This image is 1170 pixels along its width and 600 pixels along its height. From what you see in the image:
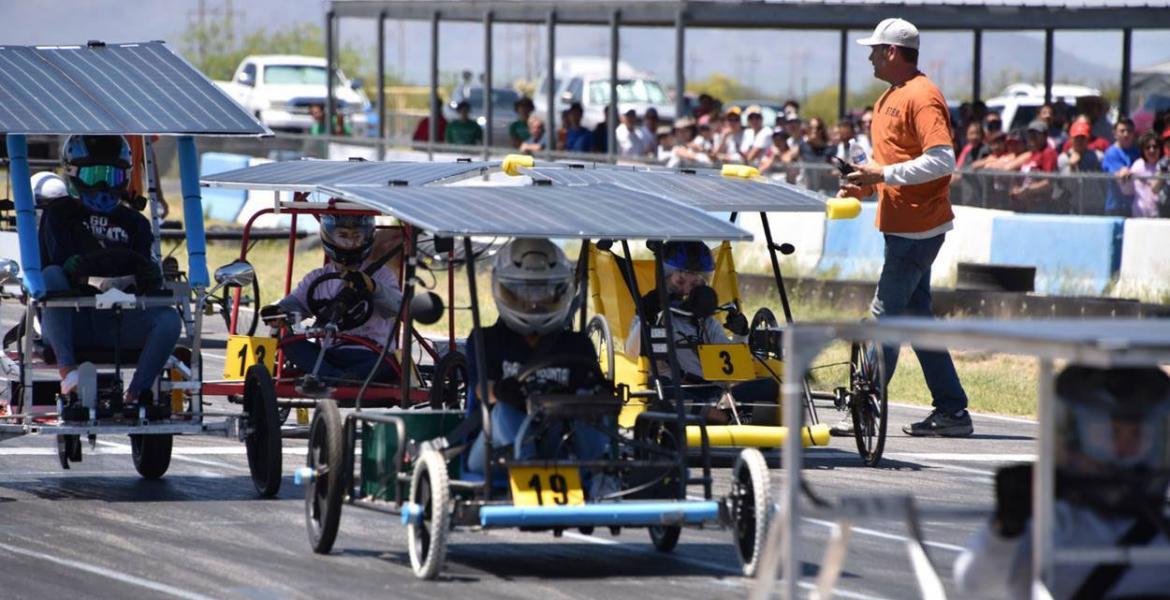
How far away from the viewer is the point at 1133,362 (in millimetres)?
5172

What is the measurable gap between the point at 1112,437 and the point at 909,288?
757cm

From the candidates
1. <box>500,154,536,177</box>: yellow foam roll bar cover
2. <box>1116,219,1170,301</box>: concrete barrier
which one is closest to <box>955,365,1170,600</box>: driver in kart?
<box>500,154,536,177</box>: yellow foam roll bar cover

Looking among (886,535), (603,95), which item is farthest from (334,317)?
(603,95)

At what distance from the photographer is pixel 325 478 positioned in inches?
372

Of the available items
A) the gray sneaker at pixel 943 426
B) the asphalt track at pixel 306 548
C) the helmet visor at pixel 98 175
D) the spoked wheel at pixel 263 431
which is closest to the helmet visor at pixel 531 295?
the asphalt track at pixel 306 548

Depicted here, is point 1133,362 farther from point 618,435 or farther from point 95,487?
point 95,487

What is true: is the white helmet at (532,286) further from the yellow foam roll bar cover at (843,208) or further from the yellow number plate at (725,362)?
the yellow number plate at (725,362)

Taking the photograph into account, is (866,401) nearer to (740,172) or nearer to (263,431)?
(740,172)

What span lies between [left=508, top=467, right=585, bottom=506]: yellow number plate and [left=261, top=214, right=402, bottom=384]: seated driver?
4.15 m

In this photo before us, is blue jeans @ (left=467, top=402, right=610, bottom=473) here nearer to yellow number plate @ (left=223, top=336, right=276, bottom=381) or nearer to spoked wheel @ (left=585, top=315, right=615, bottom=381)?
spoked wheel @ (left=585, top=315, right=615, bottom=381)

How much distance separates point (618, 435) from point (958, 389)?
5126 millimetres

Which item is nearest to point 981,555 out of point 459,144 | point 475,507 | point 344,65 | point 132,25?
point 475,507

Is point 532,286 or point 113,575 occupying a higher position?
point 532,286

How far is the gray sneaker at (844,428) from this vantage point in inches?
516
